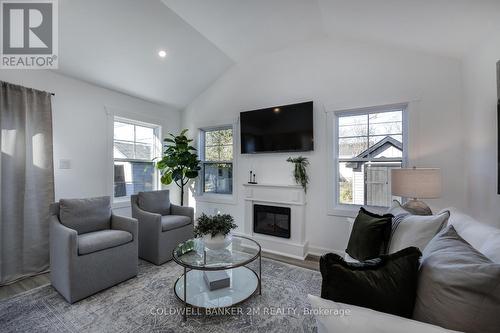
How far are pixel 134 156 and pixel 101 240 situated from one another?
213 cm

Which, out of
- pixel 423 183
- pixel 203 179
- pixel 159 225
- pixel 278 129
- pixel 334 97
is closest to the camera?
pixel 423 183

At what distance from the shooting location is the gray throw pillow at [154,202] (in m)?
3.22

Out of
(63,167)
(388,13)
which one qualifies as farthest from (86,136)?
(388,13)

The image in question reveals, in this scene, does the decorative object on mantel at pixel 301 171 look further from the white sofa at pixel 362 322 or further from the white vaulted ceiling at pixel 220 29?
the white sofa at pixel 362 322

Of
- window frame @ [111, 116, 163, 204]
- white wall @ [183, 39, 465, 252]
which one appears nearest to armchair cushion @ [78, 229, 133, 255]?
window frame @ [111, 116, 163, 204]

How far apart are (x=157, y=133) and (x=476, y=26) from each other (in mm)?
4622

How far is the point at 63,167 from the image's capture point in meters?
3.02

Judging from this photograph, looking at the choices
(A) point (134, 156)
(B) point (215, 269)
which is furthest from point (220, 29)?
(B) point (215, 269)

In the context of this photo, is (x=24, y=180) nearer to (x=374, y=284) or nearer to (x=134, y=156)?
(x=134, y=156)

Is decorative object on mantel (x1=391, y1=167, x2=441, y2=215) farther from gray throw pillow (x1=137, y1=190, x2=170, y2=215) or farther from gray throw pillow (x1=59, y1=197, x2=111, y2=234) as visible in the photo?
gray throw pillow (x1=59, y1=197, x2=111, y2=234)

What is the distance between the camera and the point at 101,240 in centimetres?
224

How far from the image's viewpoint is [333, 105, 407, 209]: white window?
9.51 feet

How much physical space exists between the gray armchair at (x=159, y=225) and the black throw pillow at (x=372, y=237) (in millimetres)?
2272

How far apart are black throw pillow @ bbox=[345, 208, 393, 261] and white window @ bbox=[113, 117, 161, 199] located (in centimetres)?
372
